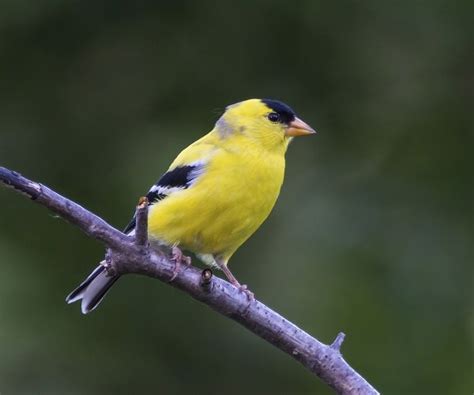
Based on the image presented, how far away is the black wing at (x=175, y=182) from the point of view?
4.05 meters

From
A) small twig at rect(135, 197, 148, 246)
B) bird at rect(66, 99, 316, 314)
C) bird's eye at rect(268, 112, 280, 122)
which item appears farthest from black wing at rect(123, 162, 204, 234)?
small twig at rect(135, 197, 148, 246)

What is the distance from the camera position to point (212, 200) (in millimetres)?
3912

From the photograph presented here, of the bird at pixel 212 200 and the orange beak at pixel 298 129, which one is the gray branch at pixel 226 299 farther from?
the orange beak at pixel 298 129

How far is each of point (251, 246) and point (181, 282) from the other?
2.34m

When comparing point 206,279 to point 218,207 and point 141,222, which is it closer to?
point 141,222

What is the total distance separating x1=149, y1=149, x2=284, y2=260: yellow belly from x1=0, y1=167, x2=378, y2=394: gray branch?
69cm

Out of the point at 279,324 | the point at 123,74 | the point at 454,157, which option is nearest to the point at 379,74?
the point at 454,157

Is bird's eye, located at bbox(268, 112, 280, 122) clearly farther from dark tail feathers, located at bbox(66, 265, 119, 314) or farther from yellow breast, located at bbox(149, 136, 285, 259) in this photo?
dark tail feathers, located at bbox(66, 265, 119, 314)

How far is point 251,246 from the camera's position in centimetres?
541

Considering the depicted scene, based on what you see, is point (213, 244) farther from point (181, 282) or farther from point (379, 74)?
point (379, 74)

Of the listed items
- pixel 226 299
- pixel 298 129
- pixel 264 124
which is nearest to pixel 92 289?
pixel 226 299

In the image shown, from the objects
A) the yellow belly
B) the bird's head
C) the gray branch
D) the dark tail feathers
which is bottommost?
the dark tail feathers

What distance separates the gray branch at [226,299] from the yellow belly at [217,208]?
694 mm

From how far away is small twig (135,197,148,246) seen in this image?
2.84 m
